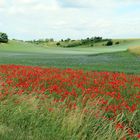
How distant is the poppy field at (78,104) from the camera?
9.90m

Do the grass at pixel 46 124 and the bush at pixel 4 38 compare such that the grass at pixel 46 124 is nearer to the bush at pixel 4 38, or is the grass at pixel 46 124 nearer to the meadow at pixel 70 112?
the meadow at pixel 70 112

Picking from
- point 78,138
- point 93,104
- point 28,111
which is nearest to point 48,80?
point 93,104

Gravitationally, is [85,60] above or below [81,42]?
above

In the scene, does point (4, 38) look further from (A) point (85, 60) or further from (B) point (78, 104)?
(B) point (78, 104)

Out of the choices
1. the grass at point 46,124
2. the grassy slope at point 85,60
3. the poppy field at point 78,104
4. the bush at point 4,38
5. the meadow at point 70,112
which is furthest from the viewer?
the bush at point 4,38

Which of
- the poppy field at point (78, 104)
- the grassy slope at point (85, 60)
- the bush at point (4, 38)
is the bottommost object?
the bush at point (4, 38)

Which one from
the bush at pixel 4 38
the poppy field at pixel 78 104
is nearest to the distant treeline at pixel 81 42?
the bush at pixel 4 38

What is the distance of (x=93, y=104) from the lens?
1258cm

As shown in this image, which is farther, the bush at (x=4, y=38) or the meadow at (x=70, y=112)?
the bush at (x=4, y=38)

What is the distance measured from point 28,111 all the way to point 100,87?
5.01 metres

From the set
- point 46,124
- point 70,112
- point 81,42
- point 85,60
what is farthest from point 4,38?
point 46,124

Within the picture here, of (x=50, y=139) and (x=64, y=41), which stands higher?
(x=50, y=139)

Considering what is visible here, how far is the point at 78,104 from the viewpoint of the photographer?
12.1m

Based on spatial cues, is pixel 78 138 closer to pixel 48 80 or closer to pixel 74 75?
pixel 48 80
